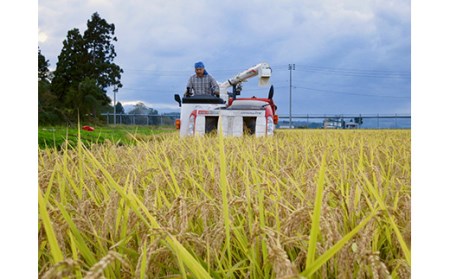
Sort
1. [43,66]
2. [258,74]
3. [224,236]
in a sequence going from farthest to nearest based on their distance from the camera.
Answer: [258,74] < [43,66] < [224,236]

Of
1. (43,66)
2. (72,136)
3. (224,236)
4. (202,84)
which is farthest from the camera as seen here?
(202,84)

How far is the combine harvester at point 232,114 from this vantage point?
17.0ft

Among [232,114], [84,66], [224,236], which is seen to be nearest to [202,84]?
[232,114]

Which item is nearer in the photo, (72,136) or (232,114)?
(72,136)

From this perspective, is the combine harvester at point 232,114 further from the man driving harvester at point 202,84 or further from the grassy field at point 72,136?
the grassy field at point 72,136

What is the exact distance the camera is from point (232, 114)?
5.24 metres

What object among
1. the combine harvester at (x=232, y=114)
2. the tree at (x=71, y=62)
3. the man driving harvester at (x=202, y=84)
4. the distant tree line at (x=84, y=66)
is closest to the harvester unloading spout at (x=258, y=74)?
the combine harvester at (x=232, y=114)

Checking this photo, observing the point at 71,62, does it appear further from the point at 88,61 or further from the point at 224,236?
the point at 224,236

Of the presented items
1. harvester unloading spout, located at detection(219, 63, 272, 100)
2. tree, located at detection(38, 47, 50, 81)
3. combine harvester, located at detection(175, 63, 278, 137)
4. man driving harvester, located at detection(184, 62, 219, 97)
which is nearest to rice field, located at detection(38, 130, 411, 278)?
tree, located at detection(38, 47, 50, 81)
